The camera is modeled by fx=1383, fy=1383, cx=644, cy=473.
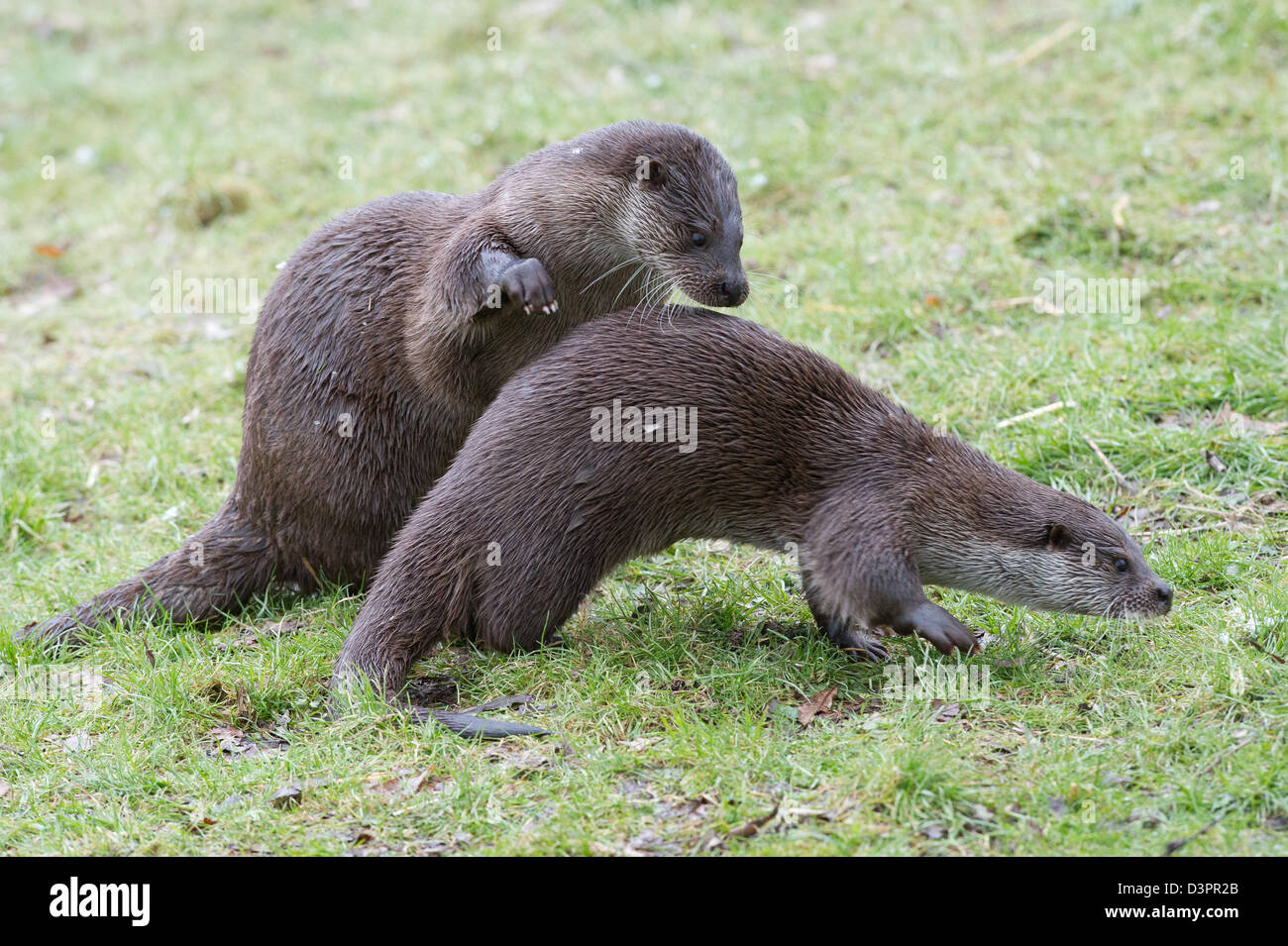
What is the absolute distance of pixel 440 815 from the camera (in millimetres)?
3406

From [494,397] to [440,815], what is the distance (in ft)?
4.84

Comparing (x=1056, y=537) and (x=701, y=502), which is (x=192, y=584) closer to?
(x=701, y=502)

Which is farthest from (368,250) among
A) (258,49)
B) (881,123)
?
(258,49)

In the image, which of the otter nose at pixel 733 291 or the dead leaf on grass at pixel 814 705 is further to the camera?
the otter nose at pixel 733 291

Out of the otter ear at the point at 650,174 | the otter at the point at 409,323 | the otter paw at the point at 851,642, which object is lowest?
the otter paw at the point at 851,642

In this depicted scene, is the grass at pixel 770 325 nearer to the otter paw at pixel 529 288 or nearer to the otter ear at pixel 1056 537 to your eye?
the otter ear at pixel 1056 537

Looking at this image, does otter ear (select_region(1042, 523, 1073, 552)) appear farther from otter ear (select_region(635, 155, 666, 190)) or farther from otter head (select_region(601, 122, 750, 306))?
otter ear (select_region(635, 155, 666, 190))

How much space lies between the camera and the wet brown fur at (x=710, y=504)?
154 inches

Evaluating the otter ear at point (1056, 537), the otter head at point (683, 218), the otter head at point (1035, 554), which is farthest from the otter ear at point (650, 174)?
the otter ear at point (1056, 537)

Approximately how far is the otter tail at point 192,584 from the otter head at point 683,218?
166cm

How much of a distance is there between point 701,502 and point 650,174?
1.04 meters

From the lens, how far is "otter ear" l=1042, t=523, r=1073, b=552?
12.8 feet

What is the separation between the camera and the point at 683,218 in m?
4.21

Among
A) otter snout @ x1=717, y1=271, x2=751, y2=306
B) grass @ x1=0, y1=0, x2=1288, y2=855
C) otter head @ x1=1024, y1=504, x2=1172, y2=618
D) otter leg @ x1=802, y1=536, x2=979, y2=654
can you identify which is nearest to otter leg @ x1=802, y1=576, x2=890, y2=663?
grass @ x1=0, y1=0, x2=1288, y2=855
